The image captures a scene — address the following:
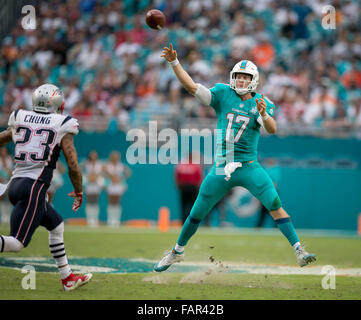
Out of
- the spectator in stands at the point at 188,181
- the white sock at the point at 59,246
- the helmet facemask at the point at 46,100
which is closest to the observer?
the helmet facemask at the point at 46,100

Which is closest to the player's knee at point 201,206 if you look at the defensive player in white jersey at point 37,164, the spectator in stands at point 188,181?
the defensive player in white jersey at point 37,164

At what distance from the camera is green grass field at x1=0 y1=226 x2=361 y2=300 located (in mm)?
Result: 5617

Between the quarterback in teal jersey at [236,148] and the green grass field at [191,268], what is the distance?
0.50 metres

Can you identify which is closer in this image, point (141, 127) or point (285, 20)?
point (141, 127)

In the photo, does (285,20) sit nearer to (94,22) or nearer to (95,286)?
(94,22)

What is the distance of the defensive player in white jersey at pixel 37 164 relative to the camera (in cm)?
524

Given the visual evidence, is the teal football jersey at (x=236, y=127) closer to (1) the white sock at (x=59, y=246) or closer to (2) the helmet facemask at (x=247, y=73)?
(2) the helmet facemask at (x=247, y=73)

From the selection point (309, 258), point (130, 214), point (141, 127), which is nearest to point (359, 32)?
point (141, 127)

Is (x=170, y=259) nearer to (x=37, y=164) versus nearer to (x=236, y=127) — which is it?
(x=236, y=127)

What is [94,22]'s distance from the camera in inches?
703

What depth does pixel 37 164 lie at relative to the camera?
5.41 metres

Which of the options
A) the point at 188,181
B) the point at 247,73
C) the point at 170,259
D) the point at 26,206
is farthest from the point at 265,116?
the point at 188,181

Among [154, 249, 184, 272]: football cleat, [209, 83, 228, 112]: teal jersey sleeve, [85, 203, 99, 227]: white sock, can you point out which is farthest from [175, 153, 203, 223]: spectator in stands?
[209, 83, 228, 112]: teal jersey sleeve
